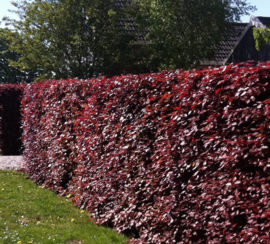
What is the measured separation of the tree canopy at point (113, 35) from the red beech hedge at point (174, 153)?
8937mm

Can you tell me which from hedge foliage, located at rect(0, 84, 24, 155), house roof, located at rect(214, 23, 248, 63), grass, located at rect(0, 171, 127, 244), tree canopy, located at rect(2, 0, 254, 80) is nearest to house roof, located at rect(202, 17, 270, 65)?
house roof, located at rect(214, 23, 248, 63)

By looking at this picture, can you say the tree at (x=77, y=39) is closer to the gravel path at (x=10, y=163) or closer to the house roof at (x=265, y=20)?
the gravel path at (x=10, y=163)

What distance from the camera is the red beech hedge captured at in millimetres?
3629

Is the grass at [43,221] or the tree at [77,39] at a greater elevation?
the tree at [77,39]

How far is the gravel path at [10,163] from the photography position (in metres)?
11.2

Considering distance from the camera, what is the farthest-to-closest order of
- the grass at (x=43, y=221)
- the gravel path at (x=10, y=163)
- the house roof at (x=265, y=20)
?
1. the house roof at (x=265, y=20)
2. the gravel path at (x=10, y=163)
3. the grass at (x=43, y=221)

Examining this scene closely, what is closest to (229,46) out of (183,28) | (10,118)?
(183,28)

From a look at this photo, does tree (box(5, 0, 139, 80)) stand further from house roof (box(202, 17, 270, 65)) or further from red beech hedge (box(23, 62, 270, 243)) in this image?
red beech hedge (box(23, 62, 270, 243))

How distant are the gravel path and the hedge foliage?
1359mm

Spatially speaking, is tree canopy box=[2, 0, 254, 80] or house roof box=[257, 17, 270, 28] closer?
tree canopy box=[2, 0, 254, 80]

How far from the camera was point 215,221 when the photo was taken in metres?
4.02

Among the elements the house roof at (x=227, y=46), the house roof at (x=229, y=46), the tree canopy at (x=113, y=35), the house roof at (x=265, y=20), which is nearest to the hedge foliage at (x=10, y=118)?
the tree canopy at (x=113, y=35)

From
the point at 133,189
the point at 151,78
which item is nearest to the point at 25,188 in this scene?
the point at 133,189

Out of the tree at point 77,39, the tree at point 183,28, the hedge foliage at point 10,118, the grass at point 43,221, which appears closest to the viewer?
the grass at point 43,221
